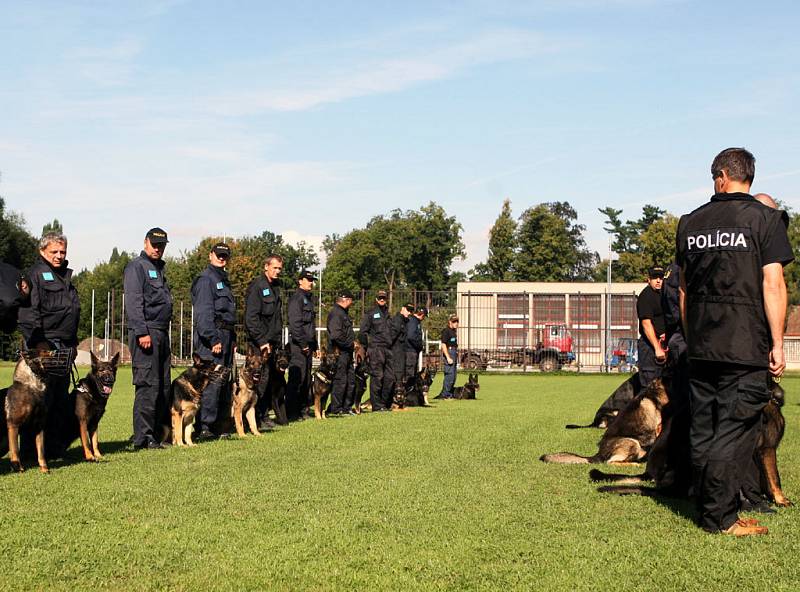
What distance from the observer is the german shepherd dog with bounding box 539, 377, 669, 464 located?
8055 mm

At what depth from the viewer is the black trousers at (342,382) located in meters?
15.1

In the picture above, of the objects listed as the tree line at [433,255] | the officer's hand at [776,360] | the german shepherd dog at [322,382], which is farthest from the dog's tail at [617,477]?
the tree line at [433,255]

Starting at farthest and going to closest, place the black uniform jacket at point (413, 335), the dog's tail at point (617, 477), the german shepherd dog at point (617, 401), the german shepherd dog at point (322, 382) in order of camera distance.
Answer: the black uniform jacket at point (413, 335)
the german shepherd dog at point (322, 382)
the german shepherd dog at point (617, 401)
the dog's tail at point (617, 477)

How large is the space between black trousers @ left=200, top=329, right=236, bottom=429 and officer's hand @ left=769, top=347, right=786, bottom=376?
6578mm

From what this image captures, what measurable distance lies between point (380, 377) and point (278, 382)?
439 cm

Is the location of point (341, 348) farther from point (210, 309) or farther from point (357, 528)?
point (357, 528)

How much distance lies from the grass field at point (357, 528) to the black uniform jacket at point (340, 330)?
5.55 meters

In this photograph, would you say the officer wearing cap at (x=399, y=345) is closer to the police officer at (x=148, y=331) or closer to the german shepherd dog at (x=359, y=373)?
the german shepherd dog at (x=359, y=373)

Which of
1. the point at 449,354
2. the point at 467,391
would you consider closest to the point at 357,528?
the point at 467,391

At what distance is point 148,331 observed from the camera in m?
9.52

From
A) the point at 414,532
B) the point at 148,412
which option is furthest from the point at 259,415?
A: the point at 414,532

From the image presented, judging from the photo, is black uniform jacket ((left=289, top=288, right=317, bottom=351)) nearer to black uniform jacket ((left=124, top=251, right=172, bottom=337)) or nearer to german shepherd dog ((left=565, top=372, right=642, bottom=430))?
black uniform jacket ((left=124, top=251, right=172, bottom=337))

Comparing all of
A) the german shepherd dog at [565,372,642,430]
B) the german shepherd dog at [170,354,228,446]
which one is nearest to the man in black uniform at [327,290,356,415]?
the german shepherd dog at [565,372,642,430]

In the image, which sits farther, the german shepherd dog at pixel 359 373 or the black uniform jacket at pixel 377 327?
the black uniform jacket at pixel 377 327
